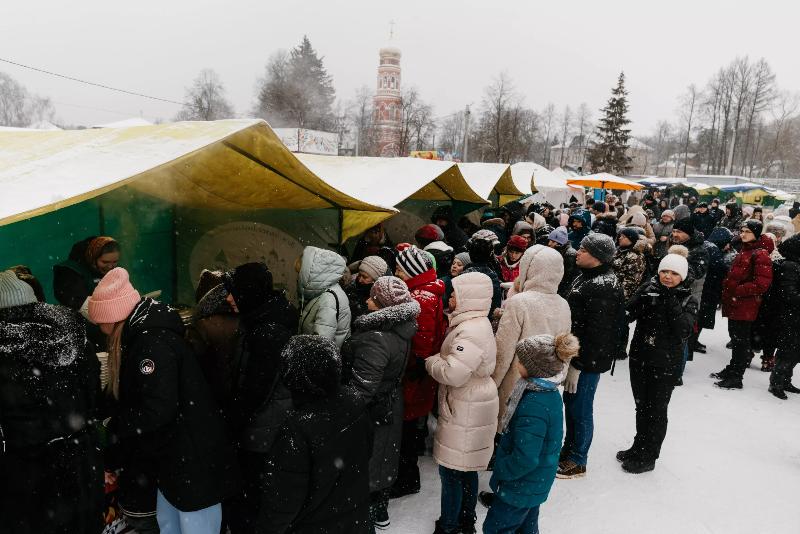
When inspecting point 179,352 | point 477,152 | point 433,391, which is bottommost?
point 433,391

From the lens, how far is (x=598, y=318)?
12.3 ft

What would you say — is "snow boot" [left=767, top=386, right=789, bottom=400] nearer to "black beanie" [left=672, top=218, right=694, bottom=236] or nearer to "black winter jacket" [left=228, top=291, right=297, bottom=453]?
"black beanie" [left=672, top=218, right=694, bottom=236]

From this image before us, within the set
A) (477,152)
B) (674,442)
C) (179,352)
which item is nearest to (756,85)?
A: (477,152)

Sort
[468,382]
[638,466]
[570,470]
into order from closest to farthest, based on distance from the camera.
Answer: [468,382] < [570,470] < [638,466]

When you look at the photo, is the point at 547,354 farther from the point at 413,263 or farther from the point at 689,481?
the point at 689,481

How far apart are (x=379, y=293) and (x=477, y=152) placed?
2042 inches

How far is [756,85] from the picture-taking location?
54.9 m

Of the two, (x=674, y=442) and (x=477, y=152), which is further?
(x=477, y=152)

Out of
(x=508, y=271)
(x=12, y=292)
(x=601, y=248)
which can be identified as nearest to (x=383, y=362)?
(x=12, y=292)

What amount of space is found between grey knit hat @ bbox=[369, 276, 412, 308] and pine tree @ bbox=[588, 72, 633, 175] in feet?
170

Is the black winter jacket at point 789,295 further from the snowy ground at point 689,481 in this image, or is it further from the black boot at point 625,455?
the black boot at point 625,455

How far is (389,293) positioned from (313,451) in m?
1.19

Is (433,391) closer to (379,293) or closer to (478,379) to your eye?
(478,379)

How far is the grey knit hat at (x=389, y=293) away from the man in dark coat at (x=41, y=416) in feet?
4.92
